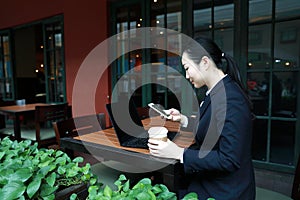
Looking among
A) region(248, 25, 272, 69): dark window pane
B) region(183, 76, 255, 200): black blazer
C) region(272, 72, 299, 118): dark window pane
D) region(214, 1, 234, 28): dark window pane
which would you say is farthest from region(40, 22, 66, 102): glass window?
region(183, 76, 255, 200): black blazer

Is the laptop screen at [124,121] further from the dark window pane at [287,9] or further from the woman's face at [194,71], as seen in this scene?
the dark window pane at [287,9]

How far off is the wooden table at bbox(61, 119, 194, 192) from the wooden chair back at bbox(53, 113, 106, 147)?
22 cm

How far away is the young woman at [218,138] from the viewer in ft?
3.65

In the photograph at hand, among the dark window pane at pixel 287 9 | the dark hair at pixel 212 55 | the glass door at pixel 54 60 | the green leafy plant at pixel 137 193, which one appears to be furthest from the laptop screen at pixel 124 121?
the glass door at pixel 54 60

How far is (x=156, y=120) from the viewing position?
2.28 metres

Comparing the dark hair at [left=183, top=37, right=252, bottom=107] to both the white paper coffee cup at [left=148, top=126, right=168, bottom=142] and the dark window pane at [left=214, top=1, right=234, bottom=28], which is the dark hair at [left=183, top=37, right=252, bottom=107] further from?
the dark window pane at [left=214, top=1, right=234, bottom=28]

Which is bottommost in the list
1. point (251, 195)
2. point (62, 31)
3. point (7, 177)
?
point (251, 195)

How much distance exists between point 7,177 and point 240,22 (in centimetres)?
265

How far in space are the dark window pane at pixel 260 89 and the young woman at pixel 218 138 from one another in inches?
61.7

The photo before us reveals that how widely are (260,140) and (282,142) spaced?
0.22 meters

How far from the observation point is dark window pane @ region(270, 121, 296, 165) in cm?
257

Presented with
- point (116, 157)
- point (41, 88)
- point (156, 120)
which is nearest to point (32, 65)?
point (41, 88)

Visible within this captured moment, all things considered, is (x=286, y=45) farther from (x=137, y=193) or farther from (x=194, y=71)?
(x=137, y=193)

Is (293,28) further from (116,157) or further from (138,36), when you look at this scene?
(116,157)
